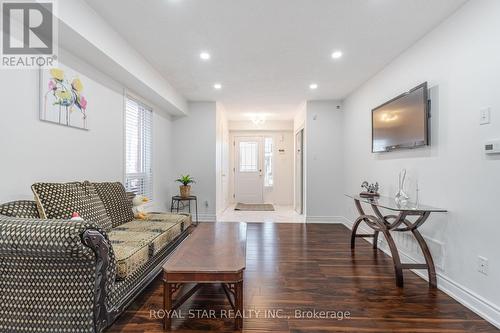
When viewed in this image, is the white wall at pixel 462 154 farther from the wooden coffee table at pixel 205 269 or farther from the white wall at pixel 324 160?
the white wall at pixel 324 160

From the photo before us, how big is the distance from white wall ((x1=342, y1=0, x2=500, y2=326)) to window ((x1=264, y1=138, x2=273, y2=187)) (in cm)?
503

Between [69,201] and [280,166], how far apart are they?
248 inches

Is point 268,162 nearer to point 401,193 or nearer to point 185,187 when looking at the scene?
point 185,187

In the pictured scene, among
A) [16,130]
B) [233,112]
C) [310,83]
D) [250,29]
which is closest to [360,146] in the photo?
[310,83]

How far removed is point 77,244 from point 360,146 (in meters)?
4.19

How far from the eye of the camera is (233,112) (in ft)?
21.0

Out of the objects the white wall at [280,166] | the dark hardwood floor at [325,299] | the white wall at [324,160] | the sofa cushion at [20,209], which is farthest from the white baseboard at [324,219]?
the sofa cushion at [20,209]

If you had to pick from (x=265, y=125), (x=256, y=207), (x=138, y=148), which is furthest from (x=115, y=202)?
(x=265, y=125)

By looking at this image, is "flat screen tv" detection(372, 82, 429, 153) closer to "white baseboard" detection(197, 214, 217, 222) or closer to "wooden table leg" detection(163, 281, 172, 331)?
"wooden table leg" detection(163, 281, 172, 331)

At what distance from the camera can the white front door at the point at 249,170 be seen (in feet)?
25.5

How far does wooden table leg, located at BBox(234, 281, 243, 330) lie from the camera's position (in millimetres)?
1724

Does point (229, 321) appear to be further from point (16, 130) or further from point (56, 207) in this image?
point (16, 130)

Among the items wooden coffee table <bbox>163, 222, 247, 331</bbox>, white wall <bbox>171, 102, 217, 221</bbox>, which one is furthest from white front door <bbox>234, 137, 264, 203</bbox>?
wooden coffee table <bbox>163, 222, 247, 331</bbox>

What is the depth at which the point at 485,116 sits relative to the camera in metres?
1.96
